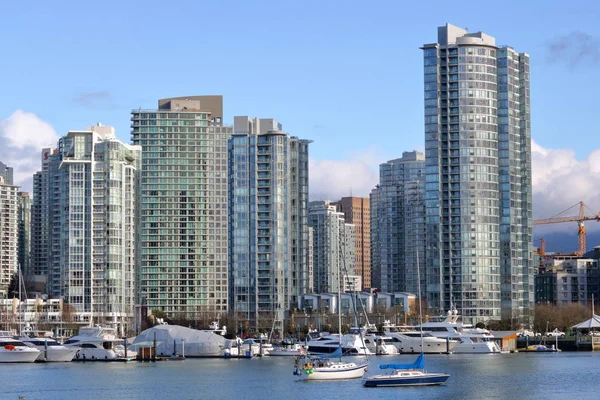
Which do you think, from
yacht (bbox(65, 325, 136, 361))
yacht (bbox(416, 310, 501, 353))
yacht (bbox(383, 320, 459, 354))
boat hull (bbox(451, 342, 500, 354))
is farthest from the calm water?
boat hull (bbox(451, 342, 500, 354))

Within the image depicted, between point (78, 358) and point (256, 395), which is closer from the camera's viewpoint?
point (256, 395)

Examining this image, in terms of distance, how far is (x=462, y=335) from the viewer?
188 metres

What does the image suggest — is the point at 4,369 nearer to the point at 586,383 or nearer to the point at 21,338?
the point at 21,338

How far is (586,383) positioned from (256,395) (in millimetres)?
35030

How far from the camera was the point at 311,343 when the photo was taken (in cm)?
16762

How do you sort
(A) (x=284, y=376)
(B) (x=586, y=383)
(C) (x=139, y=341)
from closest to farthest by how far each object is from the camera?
(B) (x=586, y=383), (A) (x=284, y=376), (C) (x=139, y=341)

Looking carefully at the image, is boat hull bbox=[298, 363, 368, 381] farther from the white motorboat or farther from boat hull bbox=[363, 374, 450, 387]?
the white motorboat

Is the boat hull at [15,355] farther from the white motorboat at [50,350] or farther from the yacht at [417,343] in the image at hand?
the yacht at [417,343]

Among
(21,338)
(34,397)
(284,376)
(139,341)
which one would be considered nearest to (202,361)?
(139,341)

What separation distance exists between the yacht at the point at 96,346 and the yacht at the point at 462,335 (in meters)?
48.4

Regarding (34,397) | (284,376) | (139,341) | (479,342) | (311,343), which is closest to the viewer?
(34,397)

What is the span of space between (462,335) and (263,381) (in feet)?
224

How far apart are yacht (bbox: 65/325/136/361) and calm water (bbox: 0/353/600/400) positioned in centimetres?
536

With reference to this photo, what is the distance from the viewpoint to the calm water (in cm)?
10969
